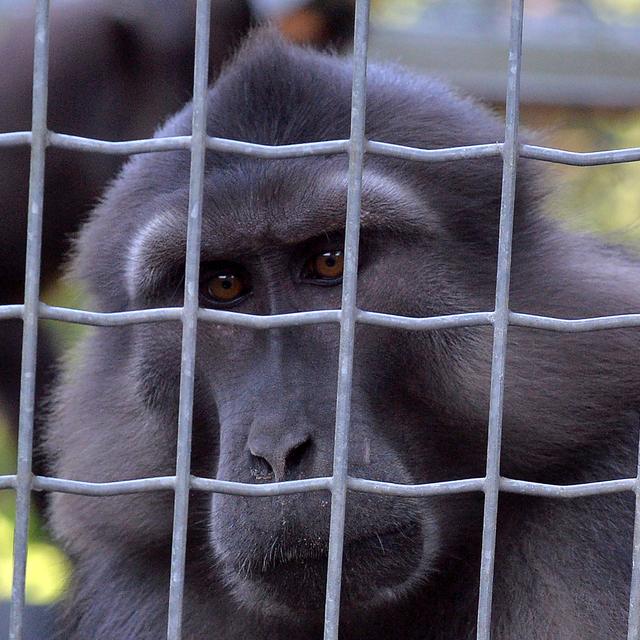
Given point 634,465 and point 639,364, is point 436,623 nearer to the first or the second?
point 634,465

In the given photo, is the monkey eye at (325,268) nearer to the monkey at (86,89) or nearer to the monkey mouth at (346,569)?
the monkey mouth at (346,569)

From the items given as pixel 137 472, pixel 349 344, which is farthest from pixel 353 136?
pixel 137 472

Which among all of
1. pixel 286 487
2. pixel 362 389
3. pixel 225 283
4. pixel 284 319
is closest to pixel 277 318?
Answer: pixel 284 319

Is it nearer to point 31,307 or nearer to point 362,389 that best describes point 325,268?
point 362,389

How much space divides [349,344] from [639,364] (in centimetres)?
99

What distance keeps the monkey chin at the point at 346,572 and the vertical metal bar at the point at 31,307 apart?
1.80 feet

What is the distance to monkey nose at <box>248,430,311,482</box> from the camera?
2.08 metres

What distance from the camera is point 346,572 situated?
217 centimetres

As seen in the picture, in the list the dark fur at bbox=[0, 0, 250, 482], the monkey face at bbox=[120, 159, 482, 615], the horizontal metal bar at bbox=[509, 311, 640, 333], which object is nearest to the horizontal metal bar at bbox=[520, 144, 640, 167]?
the horizontal metal bar at bbox=[509, 311, 640, 333]

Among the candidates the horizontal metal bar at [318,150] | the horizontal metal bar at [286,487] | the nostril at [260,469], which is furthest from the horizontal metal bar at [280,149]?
the nostril at [260,469]

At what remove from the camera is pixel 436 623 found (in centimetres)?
244

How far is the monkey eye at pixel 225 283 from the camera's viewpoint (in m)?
2.54

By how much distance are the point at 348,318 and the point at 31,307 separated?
47 centimetres

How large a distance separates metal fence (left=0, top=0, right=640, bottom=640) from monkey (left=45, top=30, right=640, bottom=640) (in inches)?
14.7
